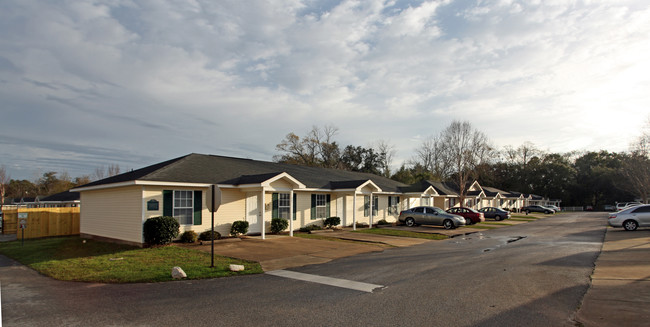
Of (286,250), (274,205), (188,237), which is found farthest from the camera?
(274,205)

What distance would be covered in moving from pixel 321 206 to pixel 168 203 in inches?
419

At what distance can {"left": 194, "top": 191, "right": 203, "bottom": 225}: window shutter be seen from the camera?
17281 mm

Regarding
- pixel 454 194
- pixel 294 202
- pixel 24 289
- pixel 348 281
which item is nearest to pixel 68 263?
pixel 24 289

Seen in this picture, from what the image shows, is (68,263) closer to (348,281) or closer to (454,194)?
(348,281)

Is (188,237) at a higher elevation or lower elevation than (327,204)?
lower

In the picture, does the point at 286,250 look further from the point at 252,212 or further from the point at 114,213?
the point at 114,213

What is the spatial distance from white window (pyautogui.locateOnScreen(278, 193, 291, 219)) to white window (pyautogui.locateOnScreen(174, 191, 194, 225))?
17.9ft

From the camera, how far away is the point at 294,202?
73.6 ft

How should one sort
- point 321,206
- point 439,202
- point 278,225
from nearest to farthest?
point 278,225
point 321,206
point 439,202

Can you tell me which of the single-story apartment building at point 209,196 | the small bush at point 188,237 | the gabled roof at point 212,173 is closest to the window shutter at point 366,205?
the single-story apartment building at point 209,196

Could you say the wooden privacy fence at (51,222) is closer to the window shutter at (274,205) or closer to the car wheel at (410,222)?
the window shutter at (274,205)

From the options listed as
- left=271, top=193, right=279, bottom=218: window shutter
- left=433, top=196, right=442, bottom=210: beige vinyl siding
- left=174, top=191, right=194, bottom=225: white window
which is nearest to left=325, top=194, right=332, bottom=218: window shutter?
left=271, top=193, right=279, bottom=218: window shutter

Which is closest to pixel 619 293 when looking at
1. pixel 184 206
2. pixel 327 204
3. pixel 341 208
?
pixel 184 206

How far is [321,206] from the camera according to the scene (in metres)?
24.8
